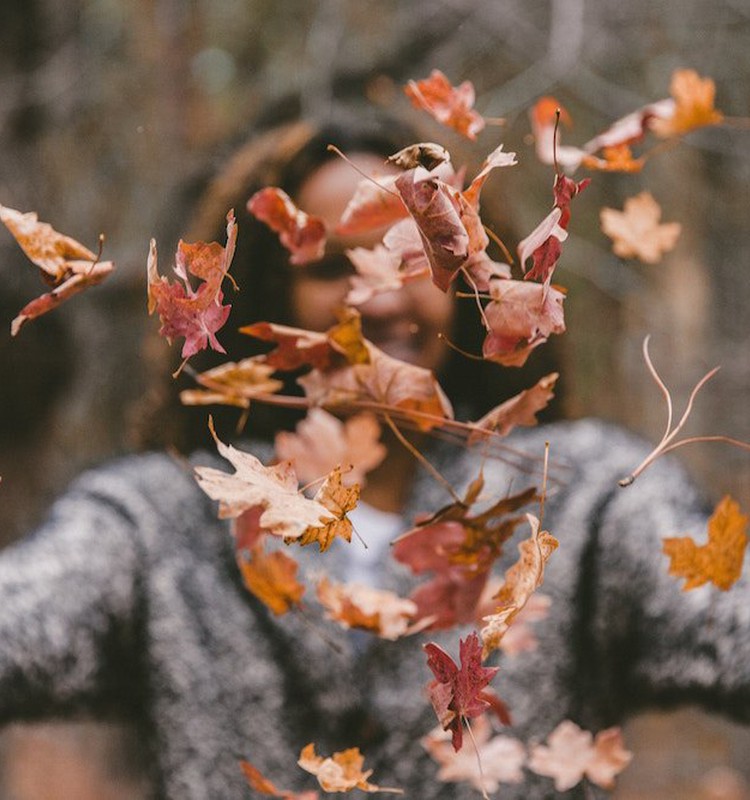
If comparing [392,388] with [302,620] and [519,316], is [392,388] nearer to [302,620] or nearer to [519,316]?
[519,316]

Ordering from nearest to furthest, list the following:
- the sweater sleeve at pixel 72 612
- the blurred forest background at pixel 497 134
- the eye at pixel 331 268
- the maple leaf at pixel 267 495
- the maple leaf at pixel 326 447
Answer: the maple leaf at pixel 267 495
the maple leaf at pixel 326 447
the sweater sleeve at pixel 72 612
the eye at pixel 331 268
the blurred forest background at pixel 497 134

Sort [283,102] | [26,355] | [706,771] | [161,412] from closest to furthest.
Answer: [161,412]
[283,102]
[26,355]
[706,771]

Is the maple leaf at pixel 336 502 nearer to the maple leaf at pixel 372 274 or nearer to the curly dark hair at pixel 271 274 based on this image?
the maple leaf at pixel 372 274

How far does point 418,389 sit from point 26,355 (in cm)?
103

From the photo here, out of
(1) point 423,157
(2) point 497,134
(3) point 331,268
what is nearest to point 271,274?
(3) point 331,268

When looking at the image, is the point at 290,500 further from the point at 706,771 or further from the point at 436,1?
the point at 706,771

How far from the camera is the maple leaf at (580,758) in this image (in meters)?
0.46

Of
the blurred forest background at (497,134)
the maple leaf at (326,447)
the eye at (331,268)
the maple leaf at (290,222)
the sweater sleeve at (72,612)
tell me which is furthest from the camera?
the blurred forest background at (497,134)

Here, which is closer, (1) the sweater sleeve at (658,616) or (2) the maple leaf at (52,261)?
(2) the maple leaf at (52,261)

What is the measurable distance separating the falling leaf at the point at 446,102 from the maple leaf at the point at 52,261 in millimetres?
124

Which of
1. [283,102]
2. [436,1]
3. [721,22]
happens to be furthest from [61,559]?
[721,22]

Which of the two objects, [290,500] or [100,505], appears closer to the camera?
[290,500]

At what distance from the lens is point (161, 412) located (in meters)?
0.85

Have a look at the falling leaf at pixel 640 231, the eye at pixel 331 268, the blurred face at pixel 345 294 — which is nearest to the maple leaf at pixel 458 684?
the falling leaf at pixel 640 231
